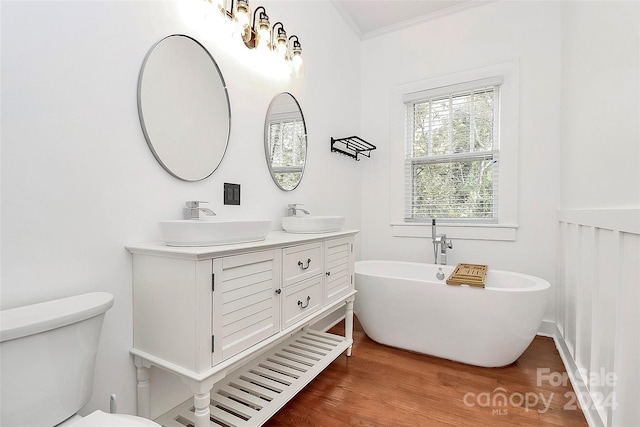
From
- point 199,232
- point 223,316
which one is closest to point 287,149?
point 199,232

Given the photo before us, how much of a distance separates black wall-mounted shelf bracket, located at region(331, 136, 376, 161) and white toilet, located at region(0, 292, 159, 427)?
7.11 feet

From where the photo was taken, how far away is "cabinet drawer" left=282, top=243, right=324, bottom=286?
4.83 ft

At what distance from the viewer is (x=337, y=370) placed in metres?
2.01

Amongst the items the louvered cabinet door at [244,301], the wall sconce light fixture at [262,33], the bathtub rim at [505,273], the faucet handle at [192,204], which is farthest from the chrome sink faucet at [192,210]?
the bathtub rim at [505,273]

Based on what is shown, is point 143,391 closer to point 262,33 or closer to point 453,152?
point 262,33

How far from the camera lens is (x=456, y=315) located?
207 cm

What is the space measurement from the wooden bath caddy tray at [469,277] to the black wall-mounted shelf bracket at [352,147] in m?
1.38

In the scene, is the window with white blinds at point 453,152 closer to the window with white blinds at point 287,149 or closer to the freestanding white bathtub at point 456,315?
the freestanding white bathtub at point 456,315

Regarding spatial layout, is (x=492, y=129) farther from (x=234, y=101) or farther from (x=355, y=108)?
(x=234, y=101)

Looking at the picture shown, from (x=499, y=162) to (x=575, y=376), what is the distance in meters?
1.67

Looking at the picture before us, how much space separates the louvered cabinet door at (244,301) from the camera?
1116mm

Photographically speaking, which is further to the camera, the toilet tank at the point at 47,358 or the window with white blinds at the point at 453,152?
the window with white blinds at the point at 453,152

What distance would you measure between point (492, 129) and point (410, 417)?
2.42m

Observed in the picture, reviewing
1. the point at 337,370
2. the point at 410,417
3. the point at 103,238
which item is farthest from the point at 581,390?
the point at 103,238
